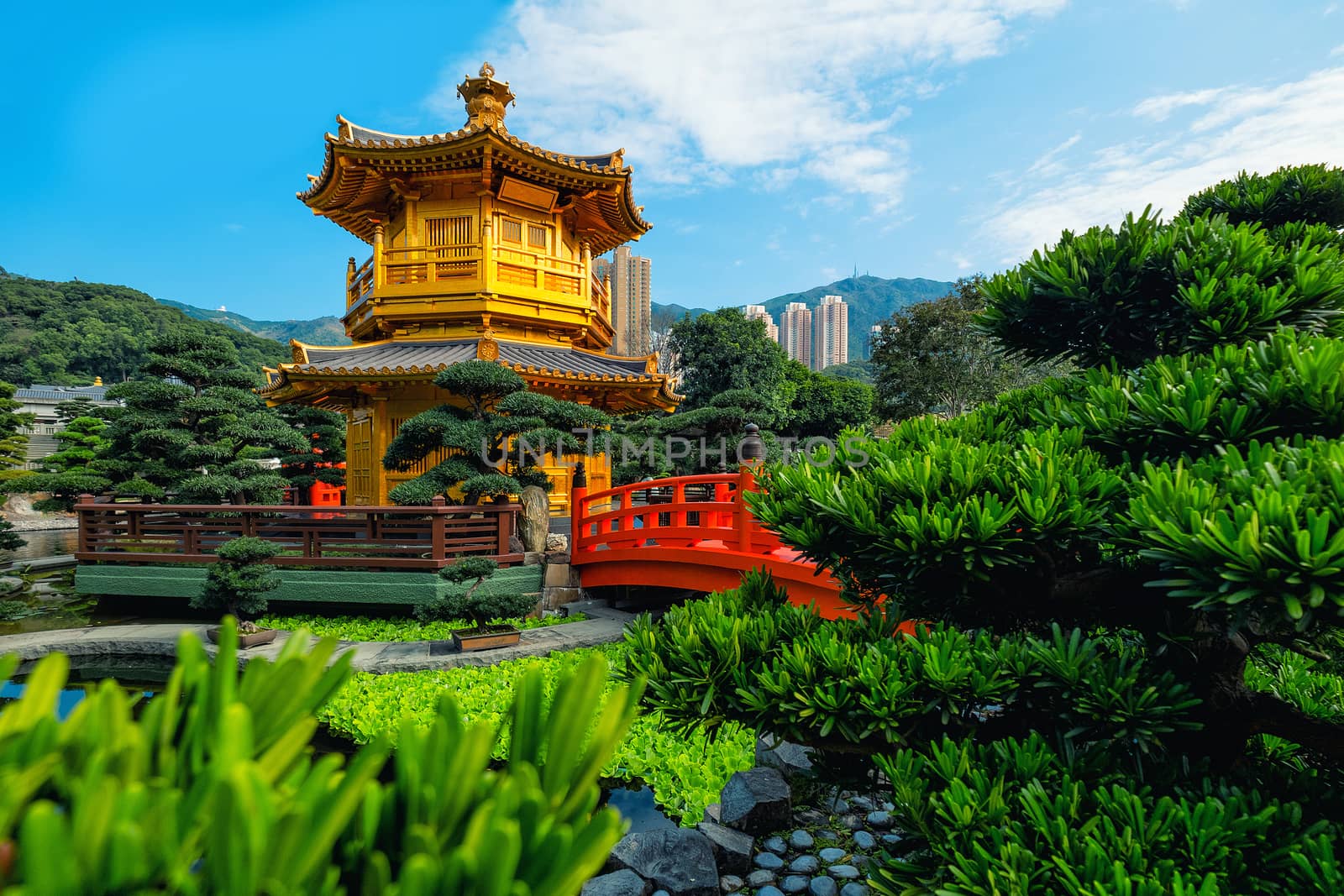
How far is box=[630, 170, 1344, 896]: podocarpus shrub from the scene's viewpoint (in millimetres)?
1512

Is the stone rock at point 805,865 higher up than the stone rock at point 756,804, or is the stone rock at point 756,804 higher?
the stone rock at point 756,804

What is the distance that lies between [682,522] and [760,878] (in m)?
4.59

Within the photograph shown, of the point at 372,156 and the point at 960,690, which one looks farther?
the point at 372,156

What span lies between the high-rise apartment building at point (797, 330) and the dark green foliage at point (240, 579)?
101112 millimetres

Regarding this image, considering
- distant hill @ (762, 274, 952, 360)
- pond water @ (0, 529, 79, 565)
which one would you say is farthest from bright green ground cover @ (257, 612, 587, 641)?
distant hill @ (762, 274, 952, 360)

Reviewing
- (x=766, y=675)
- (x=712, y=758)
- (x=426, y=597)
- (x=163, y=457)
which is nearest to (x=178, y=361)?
(x=163, y=457)

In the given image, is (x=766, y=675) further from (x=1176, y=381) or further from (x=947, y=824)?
(x=1176, y=381)

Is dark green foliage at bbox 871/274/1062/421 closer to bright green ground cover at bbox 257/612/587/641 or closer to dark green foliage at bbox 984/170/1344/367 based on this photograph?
bright green ground cover at bbox 257/612/587/641

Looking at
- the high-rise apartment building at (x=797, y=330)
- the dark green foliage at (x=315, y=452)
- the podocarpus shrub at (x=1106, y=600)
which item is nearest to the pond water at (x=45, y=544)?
the dark green foliage at (x=315, y=452)

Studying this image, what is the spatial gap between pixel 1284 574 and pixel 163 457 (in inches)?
494

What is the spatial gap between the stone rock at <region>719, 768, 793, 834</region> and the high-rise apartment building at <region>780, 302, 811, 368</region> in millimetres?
103450

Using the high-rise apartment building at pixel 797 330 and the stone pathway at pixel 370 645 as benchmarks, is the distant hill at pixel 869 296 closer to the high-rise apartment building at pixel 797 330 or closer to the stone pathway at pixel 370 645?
the high-rise apartment building at pixel 797 330

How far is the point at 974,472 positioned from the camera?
1963 millimetres

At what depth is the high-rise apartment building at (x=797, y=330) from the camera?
106562 mm
